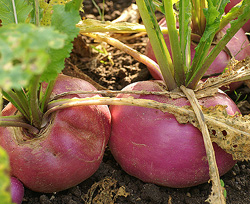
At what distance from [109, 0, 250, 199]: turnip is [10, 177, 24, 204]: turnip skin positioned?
391 millimetres

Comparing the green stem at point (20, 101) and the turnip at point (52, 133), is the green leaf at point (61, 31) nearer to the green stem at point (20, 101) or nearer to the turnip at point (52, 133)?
the turnip at point (52, 133)

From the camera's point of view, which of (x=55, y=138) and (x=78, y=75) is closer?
(x=55, y=138)

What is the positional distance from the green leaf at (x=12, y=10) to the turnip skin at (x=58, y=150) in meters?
0.30

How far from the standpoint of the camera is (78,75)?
65.7 inches

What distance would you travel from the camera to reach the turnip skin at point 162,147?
118 centimetres

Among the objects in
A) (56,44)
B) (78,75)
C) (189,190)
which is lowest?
(189,190)

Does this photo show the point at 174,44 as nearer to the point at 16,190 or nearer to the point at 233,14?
the point at 233,14

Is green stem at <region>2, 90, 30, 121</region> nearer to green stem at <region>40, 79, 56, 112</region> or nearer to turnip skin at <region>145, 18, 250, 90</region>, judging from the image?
green stem at <region>40, 79, 56, 112</region>

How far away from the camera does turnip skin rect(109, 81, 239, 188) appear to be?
118 cm

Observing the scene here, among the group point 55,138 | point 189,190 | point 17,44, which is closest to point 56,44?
point 17,44

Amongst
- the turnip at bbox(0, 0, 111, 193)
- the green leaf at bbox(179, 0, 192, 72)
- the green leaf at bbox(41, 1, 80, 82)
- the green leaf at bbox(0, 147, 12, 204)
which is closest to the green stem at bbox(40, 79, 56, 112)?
the turnip at bbox(0, 0, 111, 193)

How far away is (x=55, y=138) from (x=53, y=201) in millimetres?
269

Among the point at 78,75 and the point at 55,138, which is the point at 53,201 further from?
the point at 78,75

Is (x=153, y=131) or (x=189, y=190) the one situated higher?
(x=153, y=131)
